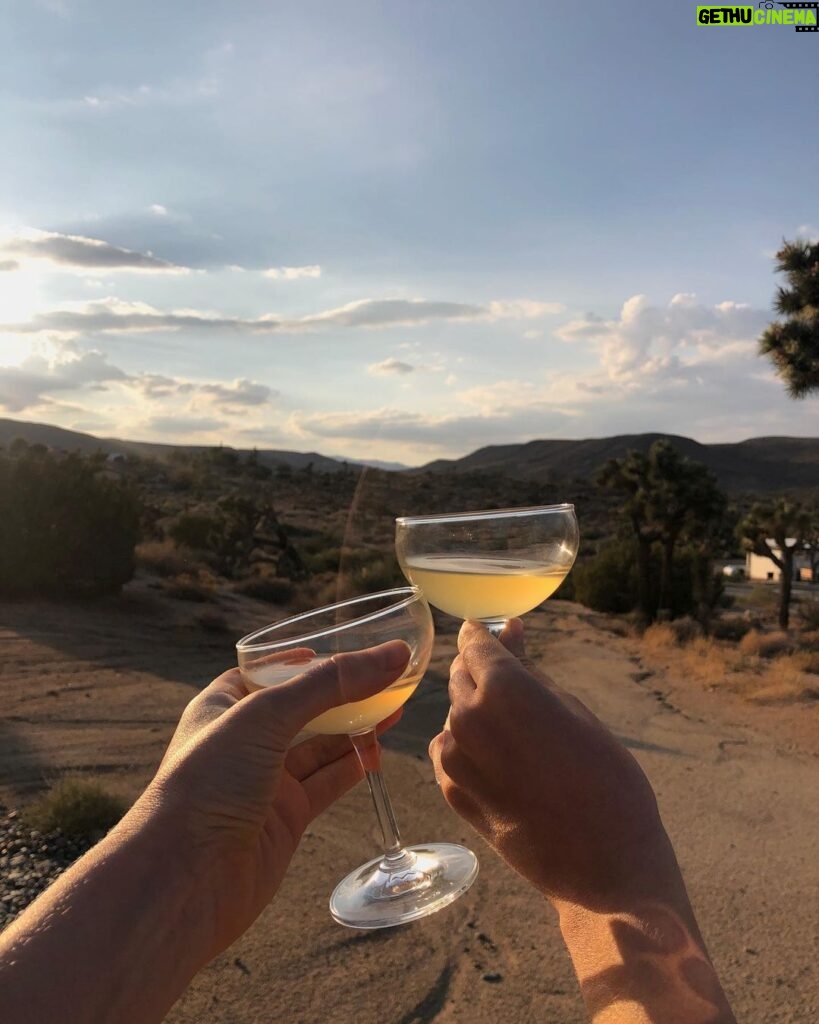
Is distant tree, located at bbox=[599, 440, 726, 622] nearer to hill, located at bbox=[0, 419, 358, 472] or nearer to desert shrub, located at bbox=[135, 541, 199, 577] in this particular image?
desert shrub, located at bbox=[135, 541, 199, 577]

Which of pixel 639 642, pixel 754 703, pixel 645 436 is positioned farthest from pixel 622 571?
pixel 645 436

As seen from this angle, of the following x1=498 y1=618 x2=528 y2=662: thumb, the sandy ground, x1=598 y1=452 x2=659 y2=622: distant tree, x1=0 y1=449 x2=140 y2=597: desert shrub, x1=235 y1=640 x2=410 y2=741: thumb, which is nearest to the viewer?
x1=235 y1=640 x2=410 y2=741: thumb

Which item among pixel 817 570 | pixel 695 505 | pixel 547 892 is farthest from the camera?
pixel 817 570

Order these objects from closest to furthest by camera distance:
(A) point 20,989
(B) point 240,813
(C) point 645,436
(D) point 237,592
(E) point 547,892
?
1. (A) point 20,989
2. (B) point 240,813
3. (E) point 547,892
4. (D) point 237,592
5. (C) point 645,436

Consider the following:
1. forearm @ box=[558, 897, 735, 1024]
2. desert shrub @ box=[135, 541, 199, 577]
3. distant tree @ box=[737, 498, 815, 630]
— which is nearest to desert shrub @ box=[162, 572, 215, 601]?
desert shrub @ box=[135, 541, 199, 577]

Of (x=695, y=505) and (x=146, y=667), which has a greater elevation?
(x=695, y=505)

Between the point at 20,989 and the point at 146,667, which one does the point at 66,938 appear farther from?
the point at 146,667

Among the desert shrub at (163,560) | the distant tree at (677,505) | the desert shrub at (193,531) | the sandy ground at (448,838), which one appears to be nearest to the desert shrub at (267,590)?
the desert shrub at (163,560)
